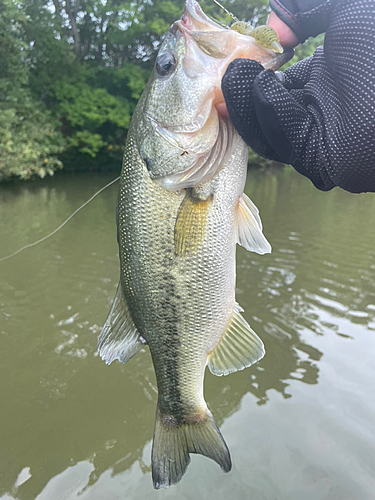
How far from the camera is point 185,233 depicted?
1.51m

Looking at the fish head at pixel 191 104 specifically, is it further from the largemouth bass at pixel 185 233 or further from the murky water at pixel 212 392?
the murky water at pixel 212 392

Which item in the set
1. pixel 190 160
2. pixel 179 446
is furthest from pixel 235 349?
pixel 190 160

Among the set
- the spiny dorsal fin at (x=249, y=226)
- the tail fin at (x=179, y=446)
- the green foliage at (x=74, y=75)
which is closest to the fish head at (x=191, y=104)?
the spiny dorsal fin at (x=249, y=226)

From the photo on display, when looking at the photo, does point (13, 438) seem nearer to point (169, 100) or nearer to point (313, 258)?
point (169, 100)

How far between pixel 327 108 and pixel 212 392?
2831mm

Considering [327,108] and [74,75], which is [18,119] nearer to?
[74,75]

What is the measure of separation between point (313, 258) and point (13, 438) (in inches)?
211

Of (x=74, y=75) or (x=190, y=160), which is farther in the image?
(x=74, y=75)

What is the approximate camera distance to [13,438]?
2883mm

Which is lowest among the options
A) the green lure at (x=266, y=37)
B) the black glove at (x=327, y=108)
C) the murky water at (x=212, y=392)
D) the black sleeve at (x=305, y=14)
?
the murky water at (x=212, y=392)

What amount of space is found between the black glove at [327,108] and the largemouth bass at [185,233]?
13 cm

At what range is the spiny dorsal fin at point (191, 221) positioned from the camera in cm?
150

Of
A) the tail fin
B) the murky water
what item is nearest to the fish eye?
the tail fin

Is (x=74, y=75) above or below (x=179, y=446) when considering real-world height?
above
